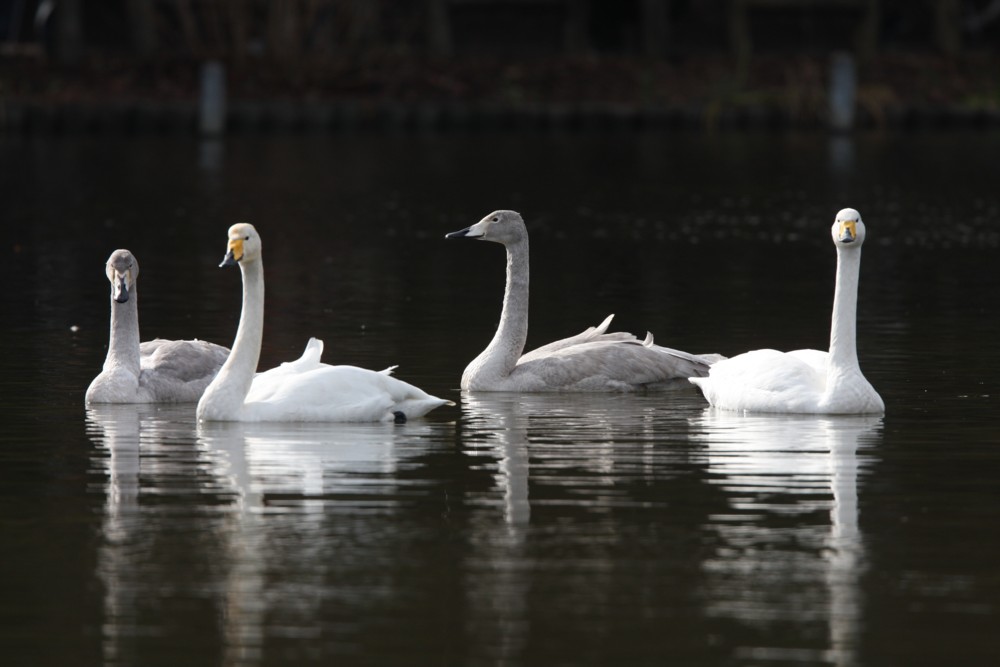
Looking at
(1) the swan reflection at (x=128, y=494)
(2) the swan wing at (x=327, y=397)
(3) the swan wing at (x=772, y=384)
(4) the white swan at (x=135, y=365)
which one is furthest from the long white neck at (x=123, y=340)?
(3) the swan wing at (x=772, y=384)

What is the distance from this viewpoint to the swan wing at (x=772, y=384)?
13.4 metres

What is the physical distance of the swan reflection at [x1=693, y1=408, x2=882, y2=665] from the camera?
8.52 m

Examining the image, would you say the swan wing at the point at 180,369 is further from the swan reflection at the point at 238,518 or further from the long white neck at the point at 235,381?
the long white neck at the point at 235,381

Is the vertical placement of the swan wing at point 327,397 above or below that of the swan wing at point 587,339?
below

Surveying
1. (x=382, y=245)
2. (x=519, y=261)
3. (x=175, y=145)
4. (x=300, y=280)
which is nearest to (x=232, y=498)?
(x=519, y=261)

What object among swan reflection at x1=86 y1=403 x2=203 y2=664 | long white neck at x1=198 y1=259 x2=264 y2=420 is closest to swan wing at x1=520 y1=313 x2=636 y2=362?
swan reflection at x1=86 y1=403 x2=203 y2=664

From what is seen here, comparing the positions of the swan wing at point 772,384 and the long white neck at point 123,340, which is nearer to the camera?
the swan wing at point 772,384

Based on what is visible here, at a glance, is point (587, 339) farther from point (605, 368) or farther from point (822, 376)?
point (822, 376)

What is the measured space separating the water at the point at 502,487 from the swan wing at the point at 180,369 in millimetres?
408

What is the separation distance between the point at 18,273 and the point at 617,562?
14.1 meters

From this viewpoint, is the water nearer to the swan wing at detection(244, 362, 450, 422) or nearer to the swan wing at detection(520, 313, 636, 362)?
the swan wing at detection(244, 362, 450, 422)

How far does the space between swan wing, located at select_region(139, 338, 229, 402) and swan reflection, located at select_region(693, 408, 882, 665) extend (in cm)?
323

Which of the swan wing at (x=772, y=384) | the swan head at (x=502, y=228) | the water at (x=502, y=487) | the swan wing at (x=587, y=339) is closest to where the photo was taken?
the water at (x=502, y=487)

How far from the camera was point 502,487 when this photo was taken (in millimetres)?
10977
